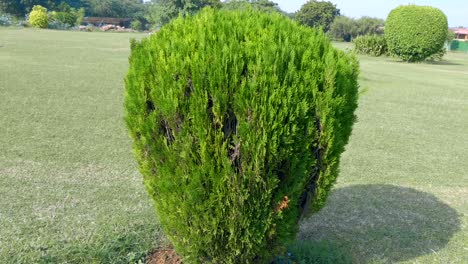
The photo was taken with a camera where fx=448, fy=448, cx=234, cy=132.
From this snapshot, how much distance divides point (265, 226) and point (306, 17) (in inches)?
2890

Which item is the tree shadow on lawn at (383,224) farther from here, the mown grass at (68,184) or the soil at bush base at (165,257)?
the mown grass at (68,184)

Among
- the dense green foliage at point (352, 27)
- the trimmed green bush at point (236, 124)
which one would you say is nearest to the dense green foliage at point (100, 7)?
the dense green foliage at point (352, 27)

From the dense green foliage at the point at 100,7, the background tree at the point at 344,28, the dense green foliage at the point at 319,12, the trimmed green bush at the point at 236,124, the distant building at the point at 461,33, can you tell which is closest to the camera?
the trimmed green bush at the point at 236,124

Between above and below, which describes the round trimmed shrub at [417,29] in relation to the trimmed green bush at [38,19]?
above

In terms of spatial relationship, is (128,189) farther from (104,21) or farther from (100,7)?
(100,7)

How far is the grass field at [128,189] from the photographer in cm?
382

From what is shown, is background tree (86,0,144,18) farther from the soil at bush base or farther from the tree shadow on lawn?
the soil at bush base

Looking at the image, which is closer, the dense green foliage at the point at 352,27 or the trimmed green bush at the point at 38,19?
the trimmed green bush at the point at 38,19

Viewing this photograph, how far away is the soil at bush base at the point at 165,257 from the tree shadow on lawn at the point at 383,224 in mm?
1211

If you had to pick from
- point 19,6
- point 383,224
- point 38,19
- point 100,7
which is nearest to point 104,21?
point 100,7

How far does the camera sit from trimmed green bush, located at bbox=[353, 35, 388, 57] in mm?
30812

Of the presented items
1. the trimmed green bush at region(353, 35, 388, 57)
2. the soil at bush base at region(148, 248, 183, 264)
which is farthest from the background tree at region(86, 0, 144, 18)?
the soil at bush base at region(148, 248, 183, 264)

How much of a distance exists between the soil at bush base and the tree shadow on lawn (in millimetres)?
1211

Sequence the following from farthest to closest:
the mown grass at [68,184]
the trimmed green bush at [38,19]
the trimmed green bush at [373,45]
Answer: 1. the trimmed green bush at [38,19]
2. the trimmed green bush at [373,45]
3. the mown grass at [68,184]
